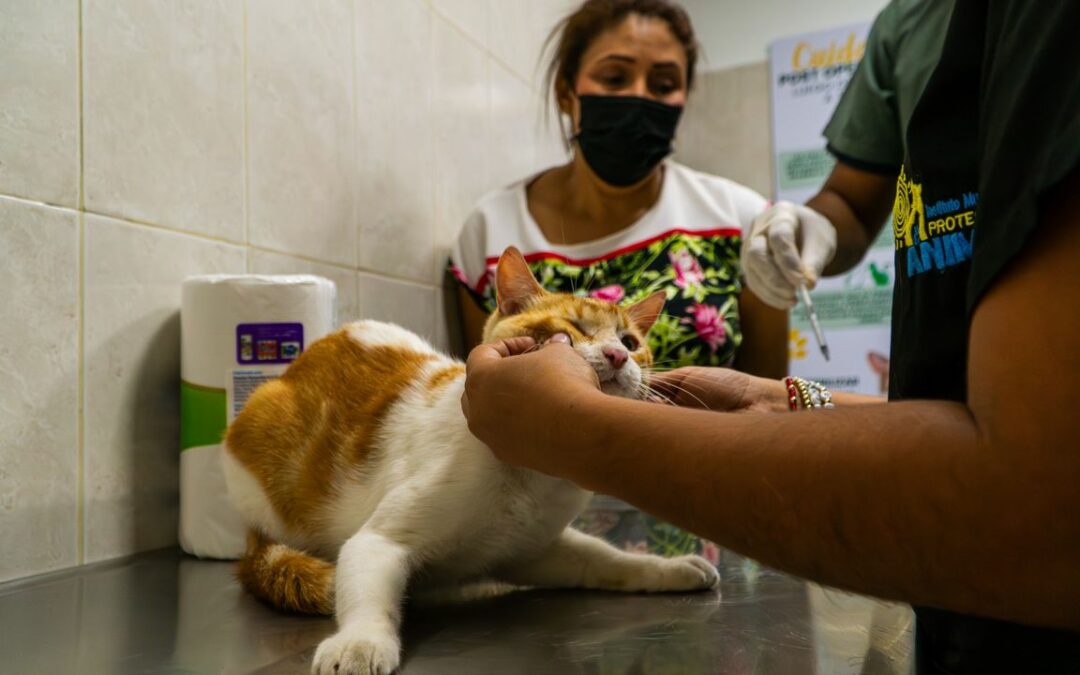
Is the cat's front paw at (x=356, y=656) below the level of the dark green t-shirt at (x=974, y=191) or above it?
below

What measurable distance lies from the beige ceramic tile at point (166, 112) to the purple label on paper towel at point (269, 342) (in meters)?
0.21

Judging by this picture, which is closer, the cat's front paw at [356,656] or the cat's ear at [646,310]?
the cat's front paw at [356,656]

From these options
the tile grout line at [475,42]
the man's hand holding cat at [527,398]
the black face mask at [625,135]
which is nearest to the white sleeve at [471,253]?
the black face mask at [625,135]

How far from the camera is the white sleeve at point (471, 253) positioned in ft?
6.31

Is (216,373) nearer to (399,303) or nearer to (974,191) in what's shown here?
(399,303)

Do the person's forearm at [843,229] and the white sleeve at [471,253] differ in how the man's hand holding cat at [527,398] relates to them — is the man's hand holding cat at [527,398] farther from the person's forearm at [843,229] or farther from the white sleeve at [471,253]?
the white sleeve at [471,253]

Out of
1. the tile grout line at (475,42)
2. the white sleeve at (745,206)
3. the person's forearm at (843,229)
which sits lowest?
the person's forearm at (843,229)

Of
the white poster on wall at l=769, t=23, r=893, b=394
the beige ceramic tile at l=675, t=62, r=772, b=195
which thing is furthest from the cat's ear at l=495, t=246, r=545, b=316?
the beige ceramic tile at l=675, t=62, r=772, b=195

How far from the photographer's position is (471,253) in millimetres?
1934

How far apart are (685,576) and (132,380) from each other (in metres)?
0.86

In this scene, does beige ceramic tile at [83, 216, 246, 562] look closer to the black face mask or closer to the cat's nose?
the cat's nose

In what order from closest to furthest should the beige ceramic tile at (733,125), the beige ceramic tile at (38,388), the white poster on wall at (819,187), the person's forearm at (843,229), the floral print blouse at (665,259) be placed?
the beige ceramic tile at (38,388)
the person's forearm at (843,229)
the floral print blouse at (665,259)
the white poster on wall at (819,187)
the beige ceramic tile at (733,125)

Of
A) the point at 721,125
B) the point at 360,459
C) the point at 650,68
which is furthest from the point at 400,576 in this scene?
the point at 721,125

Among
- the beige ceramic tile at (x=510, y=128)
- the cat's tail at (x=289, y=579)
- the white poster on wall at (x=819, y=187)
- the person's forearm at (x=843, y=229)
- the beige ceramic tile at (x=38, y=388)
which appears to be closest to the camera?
the cat's tail at (x=289, y=579)
